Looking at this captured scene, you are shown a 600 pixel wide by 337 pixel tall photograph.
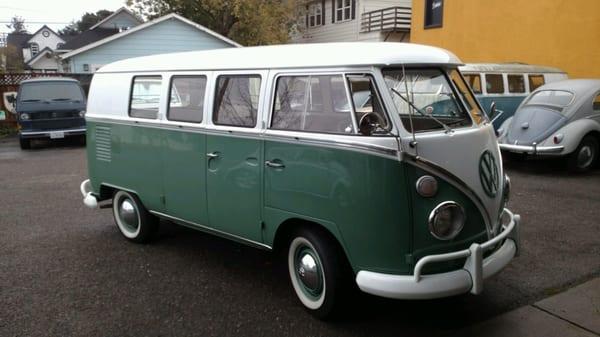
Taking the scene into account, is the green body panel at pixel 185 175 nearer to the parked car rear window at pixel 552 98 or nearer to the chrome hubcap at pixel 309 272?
the chrome hubcap at pixel 309 272

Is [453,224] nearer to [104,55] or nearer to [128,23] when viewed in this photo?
[104,55]

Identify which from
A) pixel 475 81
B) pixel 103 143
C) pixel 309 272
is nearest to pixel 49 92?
pixel 103 143

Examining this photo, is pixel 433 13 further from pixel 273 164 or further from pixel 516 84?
pixel 273 164

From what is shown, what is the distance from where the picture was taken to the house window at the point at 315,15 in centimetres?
2938

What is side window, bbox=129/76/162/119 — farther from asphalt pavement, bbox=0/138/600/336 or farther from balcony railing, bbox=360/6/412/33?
balcony railing, bbox=360/6/412/33

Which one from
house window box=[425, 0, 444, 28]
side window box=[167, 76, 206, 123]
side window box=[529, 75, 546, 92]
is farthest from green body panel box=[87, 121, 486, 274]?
house window box=[425, 0, 444, 28]

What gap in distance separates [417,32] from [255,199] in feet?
53.1

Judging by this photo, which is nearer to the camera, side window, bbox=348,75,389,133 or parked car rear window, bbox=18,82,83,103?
side window, bbox=348,75,389,133

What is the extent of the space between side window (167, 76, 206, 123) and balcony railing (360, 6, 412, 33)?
1977 cm

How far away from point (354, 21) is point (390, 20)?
2.88 metres

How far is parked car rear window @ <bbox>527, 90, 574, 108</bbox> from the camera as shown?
9454 millimetres

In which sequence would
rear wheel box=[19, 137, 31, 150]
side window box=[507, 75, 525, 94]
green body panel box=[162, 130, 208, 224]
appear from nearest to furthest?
green body panel box=[162, 130, 208, 224]
side window box=[507, 75, 525, 94]
rear wheel box=[19, 137, 31, 150]

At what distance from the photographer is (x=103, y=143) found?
5.81 metres

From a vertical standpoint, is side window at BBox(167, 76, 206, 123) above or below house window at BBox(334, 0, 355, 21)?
below
